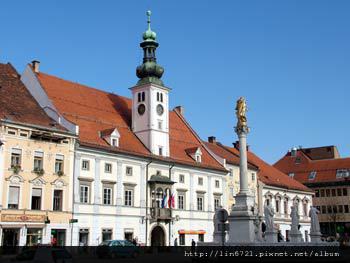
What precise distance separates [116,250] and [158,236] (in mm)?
14033

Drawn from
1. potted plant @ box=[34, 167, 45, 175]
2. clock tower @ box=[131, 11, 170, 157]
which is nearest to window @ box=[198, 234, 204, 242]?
clock tower @ box=[131, 11, 170, 157]

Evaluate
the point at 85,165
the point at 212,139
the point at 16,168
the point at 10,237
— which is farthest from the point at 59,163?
the point at 212,139

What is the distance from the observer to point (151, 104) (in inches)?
1939

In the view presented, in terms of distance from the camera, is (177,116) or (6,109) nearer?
(6,109)

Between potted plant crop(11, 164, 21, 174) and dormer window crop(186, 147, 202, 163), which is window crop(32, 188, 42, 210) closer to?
potted plant crop(11, 164, 21, 174)

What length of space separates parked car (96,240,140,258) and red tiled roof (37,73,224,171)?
968 centimetres

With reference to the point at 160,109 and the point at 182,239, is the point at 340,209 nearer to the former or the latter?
the point at 182,239

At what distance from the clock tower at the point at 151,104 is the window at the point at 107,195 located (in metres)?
7.00

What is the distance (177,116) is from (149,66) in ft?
35.0

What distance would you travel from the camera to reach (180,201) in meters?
49.7

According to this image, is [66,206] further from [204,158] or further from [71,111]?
[204,158]

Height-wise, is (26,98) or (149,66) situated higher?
(149,66)

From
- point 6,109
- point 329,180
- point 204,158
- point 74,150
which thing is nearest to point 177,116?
point 204,158

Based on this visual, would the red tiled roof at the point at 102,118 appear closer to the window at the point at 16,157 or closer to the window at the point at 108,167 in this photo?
the window at the point at 108,167
